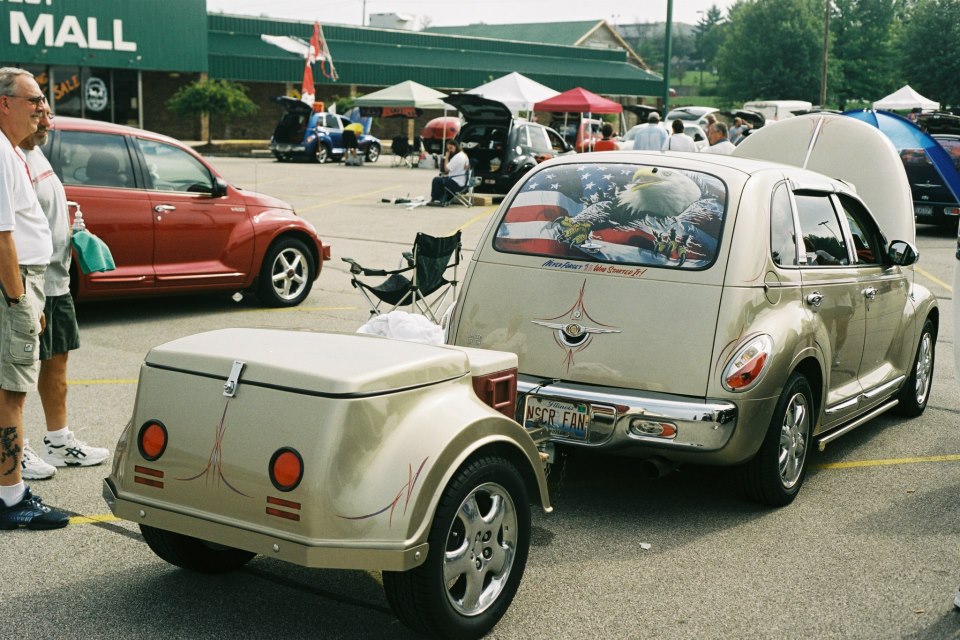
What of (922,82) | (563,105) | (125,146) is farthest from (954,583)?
(922,82)

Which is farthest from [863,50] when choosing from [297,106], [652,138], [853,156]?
[853,156]

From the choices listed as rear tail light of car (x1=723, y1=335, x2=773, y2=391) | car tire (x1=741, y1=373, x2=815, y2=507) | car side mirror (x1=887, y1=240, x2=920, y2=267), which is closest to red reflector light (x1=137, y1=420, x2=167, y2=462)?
rear tail light of car (x1=723, y1=335, x2=773, y2=391)

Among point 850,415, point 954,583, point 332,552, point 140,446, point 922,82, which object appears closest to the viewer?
point 332,552

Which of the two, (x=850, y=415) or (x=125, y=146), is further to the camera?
(x=125, y=146)

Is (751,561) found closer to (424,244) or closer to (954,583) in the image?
(954,583)

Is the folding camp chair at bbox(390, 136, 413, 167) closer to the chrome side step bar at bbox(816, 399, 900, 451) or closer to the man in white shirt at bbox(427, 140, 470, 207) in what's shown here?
the man in white shirt at bbox(427, 140, 470, 207)

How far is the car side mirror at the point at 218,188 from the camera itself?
33.8 ft

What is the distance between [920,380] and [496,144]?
1803cm

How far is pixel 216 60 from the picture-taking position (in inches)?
1865

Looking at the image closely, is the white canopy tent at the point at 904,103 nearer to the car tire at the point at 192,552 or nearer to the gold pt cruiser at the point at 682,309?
the gold pt cruiser at the point at 682,309

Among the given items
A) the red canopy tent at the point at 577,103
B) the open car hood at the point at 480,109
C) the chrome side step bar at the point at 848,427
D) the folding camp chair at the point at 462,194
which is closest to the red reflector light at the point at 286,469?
the chrome side step bar at the point at 848,427

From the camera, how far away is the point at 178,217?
32.6ft

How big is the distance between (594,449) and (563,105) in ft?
80.8

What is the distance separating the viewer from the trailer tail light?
169 inches
